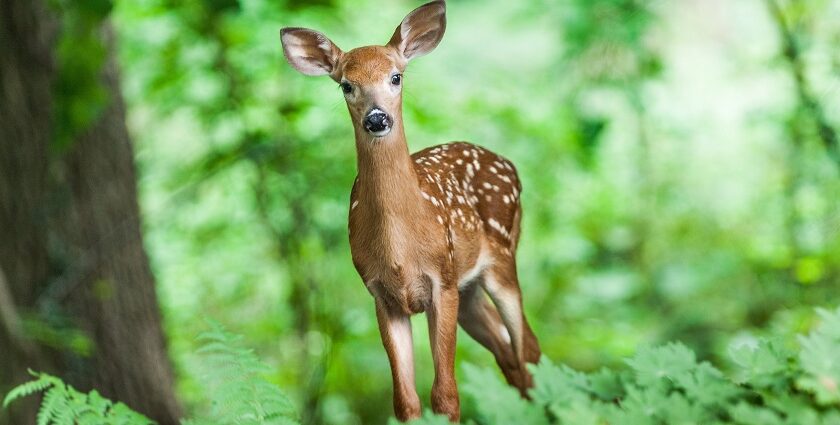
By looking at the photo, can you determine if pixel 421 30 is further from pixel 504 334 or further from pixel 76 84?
pixel 76 84

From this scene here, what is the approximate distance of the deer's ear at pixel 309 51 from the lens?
5.46ft

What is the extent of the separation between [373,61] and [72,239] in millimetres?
2285

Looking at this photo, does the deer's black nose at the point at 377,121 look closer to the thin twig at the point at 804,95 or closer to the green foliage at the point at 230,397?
the green foliage at the point at 230,397

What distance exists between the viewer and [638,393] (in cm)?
162

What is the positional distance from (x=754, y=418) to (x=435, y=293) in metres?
0.59

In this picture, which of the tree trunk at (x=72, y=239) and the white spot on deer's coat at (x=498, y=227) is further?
the tree trunk at (x=72, y=239)

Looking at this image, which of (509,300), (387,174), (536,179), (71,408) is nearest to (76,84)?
(71,408)

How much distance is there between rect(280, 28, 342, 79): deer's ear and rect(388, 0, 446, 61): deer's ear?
0.11 m

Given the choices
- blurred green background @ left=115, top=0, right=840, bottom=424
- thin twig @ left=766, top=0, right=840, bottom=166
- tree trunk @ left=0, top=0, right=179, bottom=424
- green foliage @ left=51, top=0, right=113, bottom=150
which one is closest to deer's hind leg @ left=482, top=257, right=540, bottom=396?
blurred green background @ left=115, top=0, right=840, bottom=424

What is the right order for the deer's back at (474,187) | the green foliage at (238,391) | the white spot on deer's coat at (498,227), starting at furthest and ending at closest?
1. the white spot on deer's coat at (498,227)
2. the deer's back at (474,187)
3. the green foliage at (238,391)

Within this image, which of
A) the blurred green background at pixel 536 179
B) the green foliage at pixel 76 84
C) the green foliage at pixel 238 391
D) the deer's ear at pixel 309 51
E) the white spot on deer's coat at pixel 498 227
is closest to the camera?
the deer's ear at pixel 309 51

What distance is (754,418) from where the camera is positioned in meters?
1.47

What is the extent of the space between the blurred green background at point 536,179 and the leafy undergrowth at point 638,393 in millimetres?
1034

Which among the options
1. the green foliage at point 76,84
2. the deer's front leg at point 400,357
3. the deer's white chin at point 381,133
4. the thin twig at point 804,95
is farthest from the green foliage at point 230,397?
the thin twig at point 804,95
